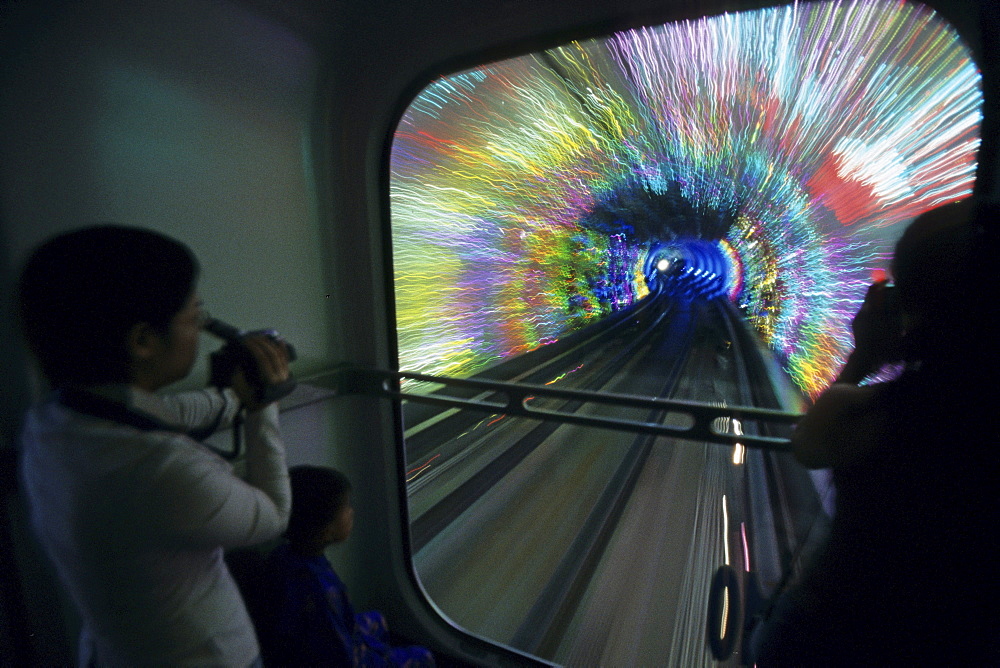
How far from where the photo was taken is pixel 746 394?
4.54 meters

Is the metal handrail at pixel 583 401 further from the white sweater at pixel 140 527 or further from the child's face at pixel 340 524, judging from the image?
the white sweater at pixel 140 527

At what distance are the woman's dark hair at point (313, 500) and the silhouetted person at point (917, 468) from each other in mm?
1051

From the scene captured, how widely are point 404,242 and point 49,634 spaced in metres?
1.25

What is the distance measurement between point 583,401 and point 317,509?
2.47ft

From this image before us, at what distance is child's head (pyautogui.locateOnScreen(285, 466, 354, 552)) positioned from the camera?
109cm

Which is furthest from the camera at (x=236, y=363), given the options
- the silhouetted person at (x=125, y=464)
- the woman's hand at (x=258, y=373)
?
the silhouetted person at (x=125, y=464)

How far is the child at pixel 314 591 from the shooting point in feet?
3.31

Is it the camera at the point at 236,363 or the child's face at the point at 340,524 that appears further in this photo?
the child's face at the point at 340,524

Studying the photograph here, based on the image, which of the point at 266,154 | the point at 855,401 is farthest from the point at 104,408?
the point at 855,401

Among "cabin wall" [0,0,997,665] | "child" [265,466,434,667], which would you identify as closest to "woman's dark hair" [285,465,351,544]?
"child" [265,466,434,667]

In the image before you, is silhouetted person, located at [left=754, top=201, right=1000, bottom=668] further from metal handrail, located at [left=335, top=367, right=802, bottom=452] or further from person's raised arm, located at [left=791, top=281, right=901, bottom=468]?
metal handrail, located at [left=335, top=367, right=802, bottom=452]

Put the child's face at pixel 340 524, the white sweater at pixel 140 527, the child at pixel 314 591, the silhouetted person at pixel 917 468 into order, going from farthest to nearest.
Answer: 1. the child's face at pixel 340 524
2. the child at pixel 314 591
3. the silhouetted person at pixel 917 468
4. the white sweater at pixel 140 527

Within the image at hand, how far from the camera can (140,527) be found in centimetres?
62

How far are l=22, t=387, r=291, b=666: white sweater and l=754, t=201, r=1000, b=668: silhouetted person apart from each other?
3.40 ft
